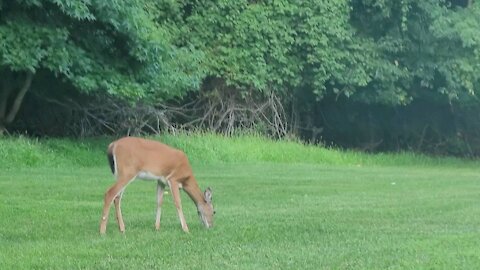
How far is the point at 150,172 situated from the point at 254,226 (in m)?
1.21

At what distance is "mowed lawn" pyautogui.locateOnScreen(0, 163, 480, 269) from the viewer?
8.46 metres

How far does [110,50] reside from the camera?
22.9m

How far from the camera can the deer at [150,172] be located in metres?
10.3

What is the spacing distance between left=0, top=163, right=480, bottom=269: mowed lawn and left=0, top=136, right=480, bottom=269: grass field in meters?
0.01

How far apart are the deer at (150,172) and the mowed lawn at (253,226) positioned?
0.64 ft

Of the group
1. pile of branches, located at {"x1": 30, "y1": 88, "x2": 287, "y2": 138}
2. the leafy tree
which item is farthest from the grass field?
pile of branches, located at {"x1": 30, "y1": 88, "x2": 287, "y2": 138}

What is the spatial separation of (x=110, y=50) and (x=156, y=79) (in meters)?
1.18

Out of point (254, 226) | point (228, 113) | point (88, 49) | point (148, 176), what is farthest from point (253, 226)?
point (228, 113)

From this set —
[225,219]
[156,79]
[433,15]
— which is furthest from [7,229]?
[433,15]

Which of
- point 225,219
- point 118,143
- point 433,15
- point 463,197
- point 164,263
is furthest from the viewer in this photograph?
point 433,15

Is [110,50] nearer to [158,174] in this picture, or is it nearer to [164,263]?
[158,174]

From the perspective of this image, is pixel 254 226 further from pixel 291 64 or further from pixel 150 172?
pixel 291 64

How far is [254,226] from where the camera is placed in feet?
35.2

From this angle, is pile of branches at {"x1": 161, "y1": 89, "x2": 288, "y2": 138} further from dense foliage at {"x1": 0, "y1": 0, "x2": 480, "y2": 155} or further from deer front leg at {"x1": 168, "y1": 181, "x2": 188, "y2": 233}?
deer front leg at {"x1": 168, "y1": 181, "x2": 188, "y2": 233}
